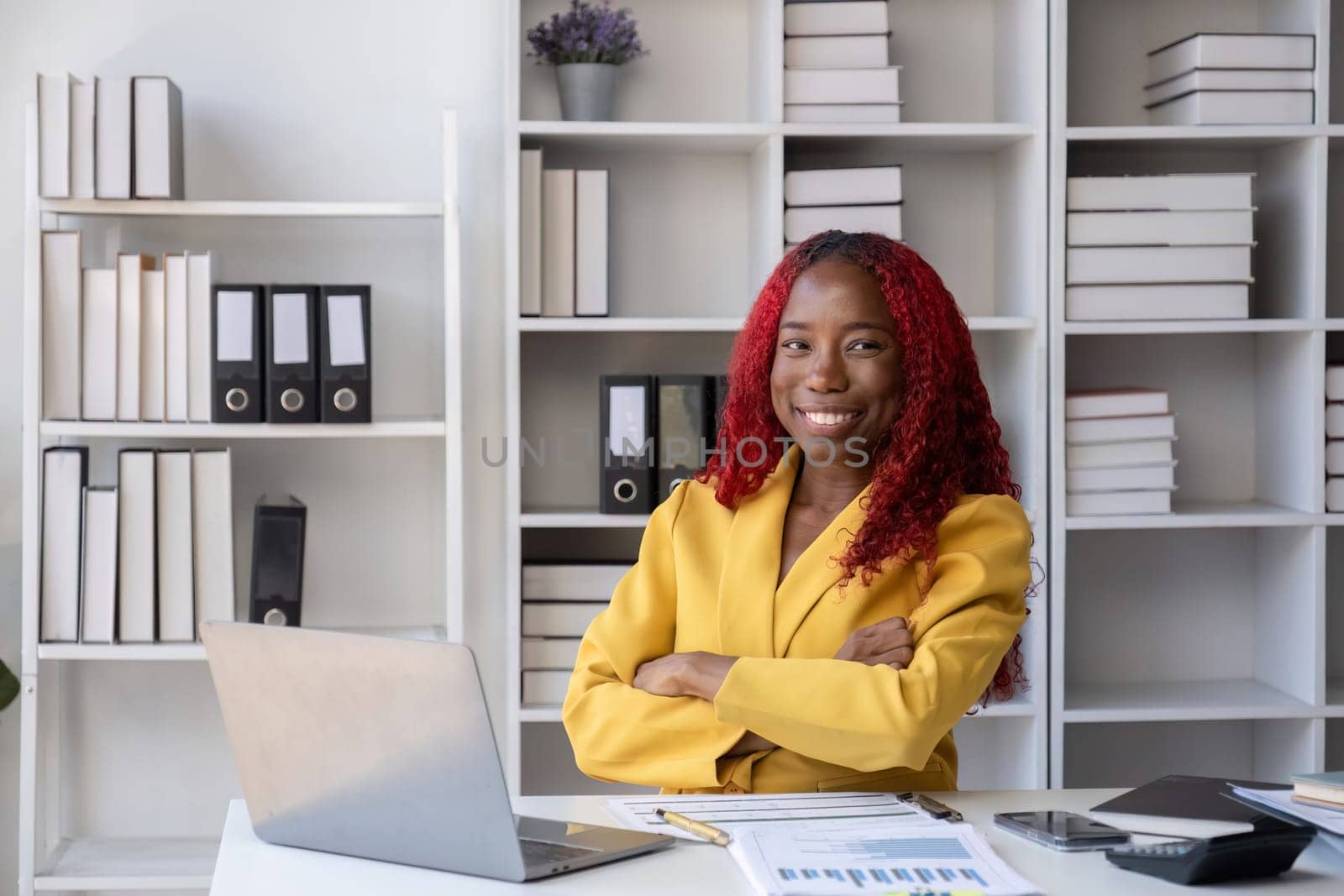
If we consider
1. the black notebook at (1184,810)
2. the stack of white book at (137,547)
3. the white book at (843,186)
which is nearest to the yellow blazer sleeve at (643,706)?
the black notebook at (1184,810)

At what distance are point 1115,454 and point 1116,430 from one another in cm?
5

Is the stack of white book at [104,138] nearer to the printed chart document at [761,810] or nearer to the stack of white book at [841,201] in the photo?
the stack of white book at [841,201]

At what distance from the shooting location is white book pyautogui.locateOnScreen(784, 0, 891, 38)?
2639 mm

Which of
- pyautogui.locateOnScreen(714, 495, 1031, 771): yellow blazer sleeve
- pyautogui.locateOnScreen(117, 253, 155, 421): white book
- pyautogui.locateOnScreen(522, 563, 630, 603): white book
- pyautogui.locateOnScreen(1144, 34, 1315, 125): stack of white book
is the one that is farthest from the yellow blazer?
pyautogui.locateOnScreen(1144, 34, 1315, 125): stack of white book

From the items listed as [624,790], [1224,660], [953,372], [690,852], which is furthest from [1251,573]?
[690,852]

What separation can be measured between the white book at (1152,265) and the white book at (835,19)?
59 centimetres

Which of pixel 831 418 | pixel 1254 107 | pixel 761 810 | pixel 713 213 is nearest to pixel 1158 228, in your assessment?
pixel 1254 107

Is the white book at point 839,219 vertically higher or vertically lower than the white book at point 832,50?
lower

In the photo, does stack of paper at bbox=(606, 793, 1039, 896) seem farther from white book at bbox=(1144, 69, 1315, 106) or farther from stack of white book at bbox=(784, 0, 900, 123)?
white book at bbox=(1144, 69, 1315, 106)

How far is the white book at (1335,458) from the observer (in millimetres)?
2703

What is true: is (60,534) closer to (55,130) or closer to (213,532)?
(213,532)

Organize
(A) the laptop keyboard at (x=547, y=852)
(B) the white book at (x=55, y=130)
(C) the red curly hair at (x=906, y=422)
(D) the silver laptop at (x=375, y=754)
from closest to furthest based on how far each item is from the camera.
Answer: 1. (D) the silver laptop at (x=375, y=754)
2. (A) the laptop keyboard at (x=547, y=852)
3. (C) the red curly hair at (x=906, y=422)
4. (B) the white book at (x=55, y=130)

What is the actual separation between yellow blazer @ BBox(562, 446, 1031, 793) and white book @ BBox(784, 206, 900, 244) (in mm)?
1002

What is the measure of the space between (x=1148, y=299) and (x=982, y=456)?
1120 millimetres
